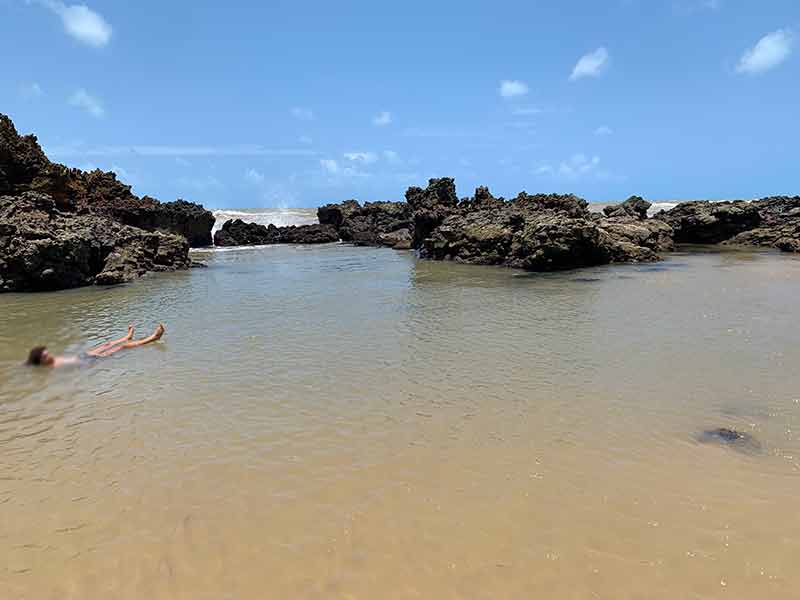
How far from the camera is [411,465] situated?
5168 mm

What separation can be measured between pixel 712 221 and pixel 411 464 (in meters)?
34.9

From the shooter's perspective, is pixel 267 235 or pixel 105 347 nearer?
pixel 105 347

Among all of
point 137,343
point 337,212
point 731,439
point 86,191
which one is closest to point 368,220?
point 337,212

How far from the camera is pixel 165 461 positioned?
5.41 m

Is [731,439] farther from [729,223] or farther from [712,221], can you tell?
[729,223]

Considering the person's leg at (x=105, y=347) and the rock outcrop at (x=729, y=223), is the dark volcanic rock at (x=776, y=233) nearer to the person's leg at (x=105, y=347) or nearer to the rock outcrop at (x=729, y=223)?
the rock outcrop at (x=729, y=223)

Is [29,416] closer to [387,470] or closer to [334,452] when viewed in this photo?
[334,452]

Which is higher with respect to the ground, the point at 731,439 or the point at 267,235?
the point at 267,235

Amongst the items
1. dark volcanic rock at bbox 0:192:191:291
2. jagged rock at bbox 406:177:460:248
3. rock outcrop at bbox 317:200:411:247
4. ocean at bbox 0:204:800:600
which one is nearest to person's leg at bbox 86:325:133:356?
ocean at bbox 0:204:800:600

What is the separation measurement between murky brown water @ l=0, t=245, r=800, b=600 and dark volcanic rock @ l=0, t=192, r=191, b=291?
9.13m

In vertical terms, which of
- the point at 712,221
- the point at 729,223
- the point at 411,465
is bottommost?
the point at 411,465

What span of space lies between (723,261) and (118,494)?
25.0 metres

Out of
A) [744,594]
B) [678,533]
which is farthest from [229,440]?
[744,594]

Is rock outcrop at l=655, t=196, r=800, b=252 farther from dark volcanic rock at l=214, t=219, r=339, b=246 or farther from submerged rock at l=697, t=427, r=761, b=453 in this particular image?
submerged rock at l=697, t=427, r=761, b=453
